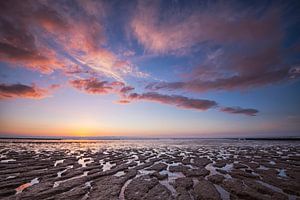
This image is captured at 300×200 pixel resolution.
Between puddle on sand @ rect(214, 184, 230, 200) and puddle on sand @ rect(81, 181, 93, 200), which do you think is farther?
puddle on sand @ rect(214, 184, 230, 200)

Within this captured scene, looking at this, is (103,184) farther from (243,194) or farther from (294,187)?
(294,187)

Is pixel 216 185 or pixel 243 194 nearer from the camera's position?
pixel 243 194

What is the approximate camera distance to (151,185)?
898 cm

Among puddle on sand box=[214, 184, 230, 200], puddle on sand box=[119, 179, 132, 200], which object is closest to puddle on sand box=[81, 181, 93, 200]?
puddle on sand box=[119, 179, 132, 200]

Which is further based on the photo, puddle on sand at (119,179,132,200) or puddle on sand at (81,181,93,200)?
puddle on sand at (119,179,132,200)

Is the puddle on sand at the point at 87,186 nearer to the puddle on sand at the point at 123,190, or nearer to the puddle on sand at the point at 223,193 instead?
the puddle on sand at the point at 123,190

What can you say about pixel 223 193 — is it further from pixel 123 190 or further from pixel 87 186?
pixel 87 186

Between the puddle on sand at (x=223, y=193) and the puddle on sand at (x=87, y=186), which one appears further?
the puddle on sand at (x=223, y=193)

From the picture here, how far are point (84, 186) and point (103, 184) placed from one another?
86 cm

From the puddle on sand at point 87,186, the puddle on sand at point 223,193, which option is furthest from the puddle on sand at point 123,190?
the puddle on sand at point 223,193

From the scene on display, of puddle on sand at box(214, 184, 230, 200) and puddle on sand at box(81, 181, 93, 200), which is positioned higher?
puddle on sand at box(81, 181, 93, 200)

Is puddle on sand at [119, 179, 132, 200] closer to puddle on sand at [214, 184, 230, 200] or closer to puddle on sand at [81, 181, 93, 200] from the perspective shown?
puddle on sand at [81, 181, 93, 200]

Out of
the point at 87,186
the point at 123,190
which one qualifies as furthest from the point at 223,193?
the point at 87,186

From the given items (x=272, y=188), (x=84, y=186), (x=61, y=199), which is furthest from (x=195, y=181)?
(x=61, y=199)
